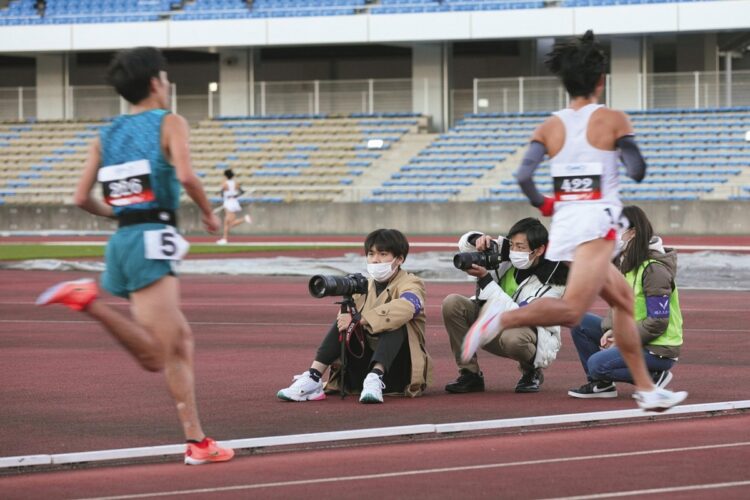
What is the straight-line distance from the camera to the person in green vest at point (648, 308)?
8.88 meters

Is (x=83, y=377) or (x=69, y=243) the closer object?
(x=83, y=377)

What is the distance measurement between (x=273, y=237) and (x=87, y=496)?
112 feet

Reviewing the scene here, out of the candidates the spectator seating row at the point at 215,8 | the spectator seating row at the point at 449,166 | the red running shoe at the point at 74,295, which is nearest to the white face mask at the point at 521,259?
the red running shoe at the point at 74,295

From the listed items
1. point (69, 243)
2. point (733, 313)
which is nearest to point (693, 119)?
point (69, 243)

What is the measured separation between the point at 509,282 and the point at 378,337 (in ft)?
3.33

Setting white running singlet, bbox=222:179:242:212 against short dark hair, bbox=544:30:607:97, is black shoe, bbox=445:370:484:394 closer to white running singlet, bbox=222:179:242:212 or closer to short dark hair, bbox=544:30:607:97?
short dark hair, bbox=544:30:607:97

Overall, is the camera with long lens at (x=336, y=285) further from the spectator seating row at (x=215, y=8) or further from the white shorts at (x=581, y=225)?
the spectator seating row at (x=215, y=8)

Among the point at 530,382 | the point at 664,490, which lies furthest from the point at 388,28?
the point at 664,490

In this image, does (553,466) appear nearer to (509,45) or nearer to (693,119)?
(693,119)

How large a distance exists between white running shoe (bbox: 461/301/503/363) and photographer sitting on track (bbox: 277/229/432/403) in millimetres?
1380

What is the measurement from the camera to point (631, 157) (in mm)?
7133

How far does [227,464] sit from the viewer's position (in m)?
6.93

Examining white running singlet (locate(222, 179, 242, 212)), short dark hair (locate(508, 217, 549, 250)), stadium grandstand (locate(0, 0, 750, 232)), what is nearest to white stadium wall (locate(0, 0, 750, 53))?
stadium grandstand (locate(0, 0, 750, 232))

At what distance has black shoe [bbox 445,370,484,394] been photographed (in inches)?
376
